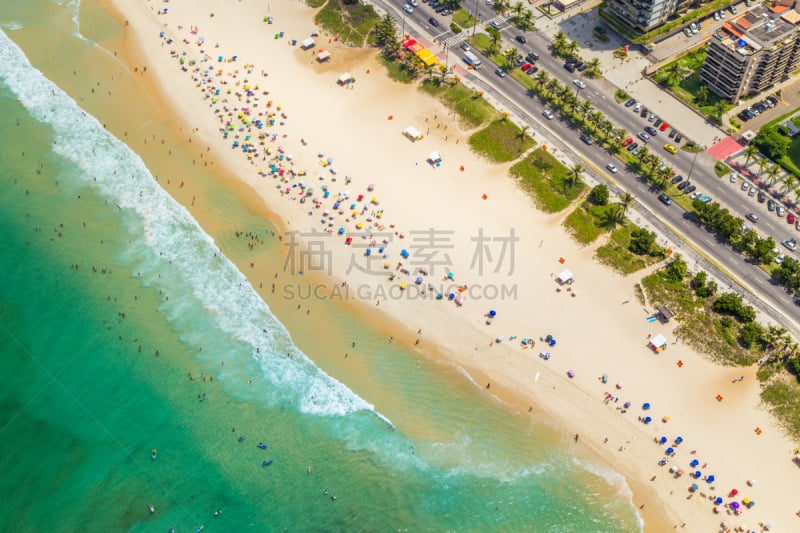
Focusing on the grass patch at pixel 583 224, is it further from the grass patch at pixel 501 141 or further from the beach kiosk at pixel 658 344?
the beach kiosk at pixel 658 344

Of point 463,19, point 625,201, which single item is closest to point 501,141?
point 625,201

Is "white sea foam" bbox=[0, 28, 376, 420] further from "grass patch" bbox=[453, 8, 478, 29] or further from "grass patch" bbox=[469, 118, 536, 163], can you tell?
"grass patch" bbox=[453, 8, 478, 29]

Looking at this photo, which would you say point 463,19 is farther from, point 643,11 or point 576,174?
point 576,174

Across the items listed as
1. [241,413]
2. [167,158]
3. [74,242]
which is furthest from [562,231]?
[74,242]

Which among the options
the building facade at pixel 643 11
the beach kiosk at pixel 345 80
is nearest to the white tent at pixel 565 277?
the beach kiosk at pixel 345 80

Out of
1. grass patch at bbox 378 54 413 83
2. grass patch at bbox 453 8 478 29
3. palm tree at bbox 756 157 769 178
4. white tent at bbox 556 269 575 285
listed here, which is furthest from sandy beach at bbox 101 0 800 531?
palm tree at bbox 756 157 769 178

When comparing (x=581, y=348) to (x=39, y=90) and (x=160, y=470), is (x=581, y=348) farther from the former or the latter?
(x=39, y=90)
